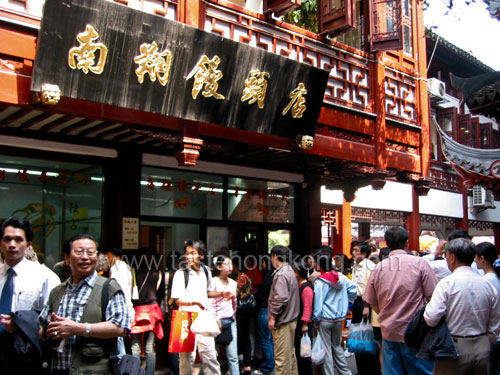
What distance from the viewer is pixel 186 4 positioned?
764cm

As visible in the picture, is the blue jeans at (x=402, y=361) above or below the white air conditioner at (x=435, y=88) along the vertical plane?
below

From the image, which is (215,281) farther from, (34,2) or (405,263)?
(34,2)

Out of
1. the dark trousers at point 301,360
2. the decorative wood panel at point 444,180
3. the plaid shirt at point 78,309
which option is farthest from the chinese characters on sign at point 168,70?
the decorative wood panel at point 444,180

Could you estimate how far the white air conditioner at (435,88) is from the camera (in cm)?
1916

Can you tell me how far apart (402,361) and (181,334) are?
2.89 m

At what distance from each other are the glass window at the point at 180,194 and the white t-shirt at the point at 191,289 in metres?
2.24

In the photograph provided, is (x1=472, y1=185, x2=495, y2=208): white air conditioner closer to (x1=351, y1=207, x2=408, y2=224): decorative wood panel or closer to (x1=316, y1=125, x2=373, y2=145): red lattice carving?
(x1=351, y1=207, x2=408, y2=224): decorative wood panel

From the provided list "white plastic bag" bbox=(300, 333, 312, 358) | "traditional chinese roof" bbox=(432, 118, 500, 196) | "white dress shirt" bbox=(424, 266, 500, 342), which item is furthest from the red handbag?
"traditional chinese roof" bbox=(432, 118, 500, 196)

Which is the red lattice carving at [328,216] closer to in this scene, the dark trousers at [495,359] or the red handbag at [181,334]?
the red handbag at [181,334]

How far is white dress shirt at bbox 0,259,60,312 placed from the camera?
4.56 m

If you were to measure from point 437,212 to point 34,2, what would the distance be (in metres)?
16.5

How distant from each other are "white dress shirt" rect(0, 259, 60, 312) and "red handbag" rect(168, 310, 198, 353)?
284 cm

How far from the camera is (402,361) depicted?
19.3ft

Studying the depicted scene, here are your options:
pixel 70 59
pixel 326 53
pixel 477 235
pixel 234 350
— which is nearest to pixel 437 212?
pixel 477 235
